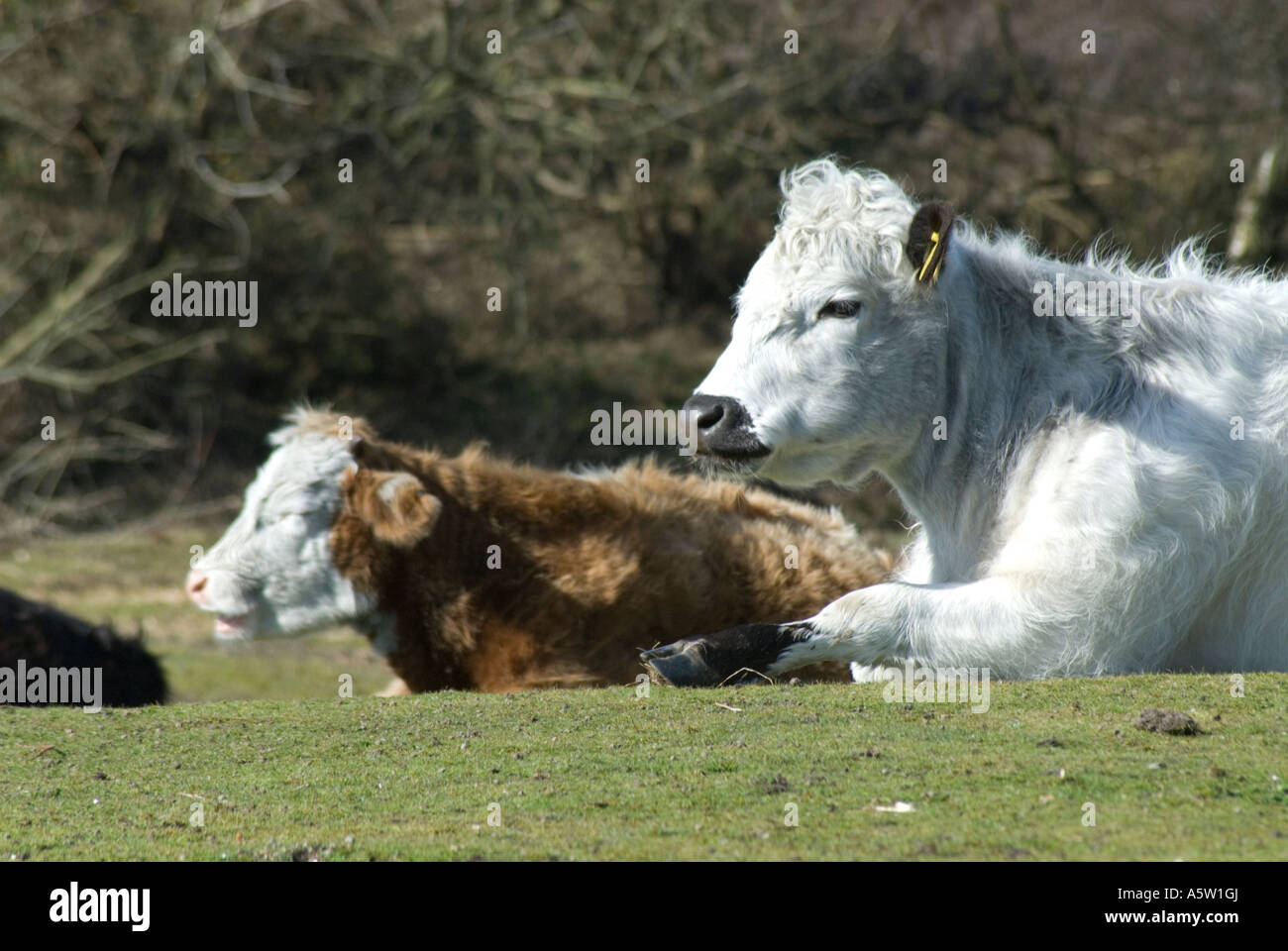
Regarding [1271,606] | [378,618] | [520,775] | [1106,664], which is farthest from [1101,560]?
[378,618]

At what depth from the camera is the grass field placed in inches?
186

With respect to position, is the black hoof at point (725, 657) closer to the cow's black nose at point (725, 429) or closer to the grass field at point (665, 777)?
the grass field at point (665, 777)

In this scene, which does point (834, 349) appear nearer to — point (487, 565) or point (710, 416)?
point (710, 416)

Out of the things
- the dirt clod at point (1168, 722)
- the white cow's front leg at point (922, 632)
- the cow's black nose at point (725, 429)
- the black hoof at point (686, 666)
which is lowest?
the dirt clod at point (1168, 722)

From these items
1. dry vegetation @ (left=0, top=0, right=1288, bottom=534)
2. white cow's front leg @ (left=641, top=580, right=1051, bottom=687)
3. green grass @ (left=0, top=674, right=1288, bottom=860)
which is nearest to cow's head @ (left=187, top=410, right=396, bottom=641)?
green grass @ (left=0, top=674, right=1288, bottom=860)

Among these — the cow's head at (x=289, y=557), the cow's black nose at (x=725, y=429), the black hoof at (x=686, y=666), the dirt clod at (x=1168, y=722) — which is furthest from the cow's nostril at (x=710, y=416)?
the cow's head at (x=289, y=557)

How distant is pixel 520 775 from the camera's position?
5.61 metres

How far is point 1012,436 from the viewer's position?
7.00 meters

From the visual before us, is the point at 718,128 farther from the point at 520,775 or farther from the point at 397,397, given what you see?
the point at 520,775

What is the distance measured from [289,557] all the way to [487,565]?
3.57 feet

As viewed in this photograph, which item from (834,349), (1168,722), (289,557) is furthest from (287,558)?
(1168,722)

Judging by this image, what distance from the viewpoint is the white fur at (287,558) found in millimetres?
8664

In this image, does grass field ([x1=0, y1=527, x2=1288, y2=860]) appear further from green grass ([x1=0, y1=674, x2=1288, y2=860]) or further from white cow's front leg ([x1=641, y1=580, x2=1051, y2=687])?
white cow's front leg ([x1=641, y1=580, x2=1051, y2=687])

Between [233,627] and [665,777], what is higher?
[233,627]
